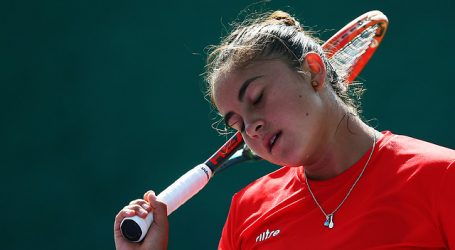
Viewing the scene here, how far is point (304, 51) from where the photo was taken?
169 cm

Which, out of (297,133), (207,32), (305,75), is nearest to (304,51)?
(305,75)

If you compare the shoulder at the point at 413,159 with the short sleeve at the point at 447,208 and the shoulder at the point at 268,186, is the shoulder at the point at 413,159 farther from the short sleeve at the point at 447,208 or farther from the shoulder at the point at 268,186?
the shoulder at the point at 268,186

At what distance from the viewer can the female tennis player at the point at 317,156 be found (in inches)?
57.8

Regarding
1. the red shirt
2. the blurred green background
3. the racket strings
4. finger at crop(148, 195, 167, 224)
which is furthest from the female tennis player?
the blurred green background

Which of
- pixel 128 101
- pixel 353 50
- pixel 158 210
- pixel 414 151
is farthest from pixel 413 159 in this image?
pixel 128 101

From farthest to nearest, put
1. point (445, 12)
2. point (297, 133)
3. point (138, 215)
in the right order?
point (445, 12) < point (138, 215) < point (297, 133)

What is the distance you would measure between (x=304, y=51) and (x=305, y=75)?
80mm

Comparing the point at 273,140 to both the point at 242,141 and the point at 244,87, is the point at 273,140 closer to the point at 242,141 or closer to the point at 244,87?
the point at 244,87

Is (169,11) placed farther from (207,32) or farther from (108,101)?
(108,101)

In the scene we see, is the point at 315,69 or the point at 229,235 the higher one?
the point at 315,69

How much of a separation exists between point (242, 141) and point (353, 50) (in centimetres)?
49

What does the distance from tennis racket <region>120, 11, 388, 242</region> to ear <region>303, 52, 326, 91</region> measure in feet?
0.88

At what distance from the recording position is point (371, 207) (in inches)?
60.1

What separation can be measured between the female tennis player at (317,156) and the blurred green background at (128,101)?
74.2 inches
